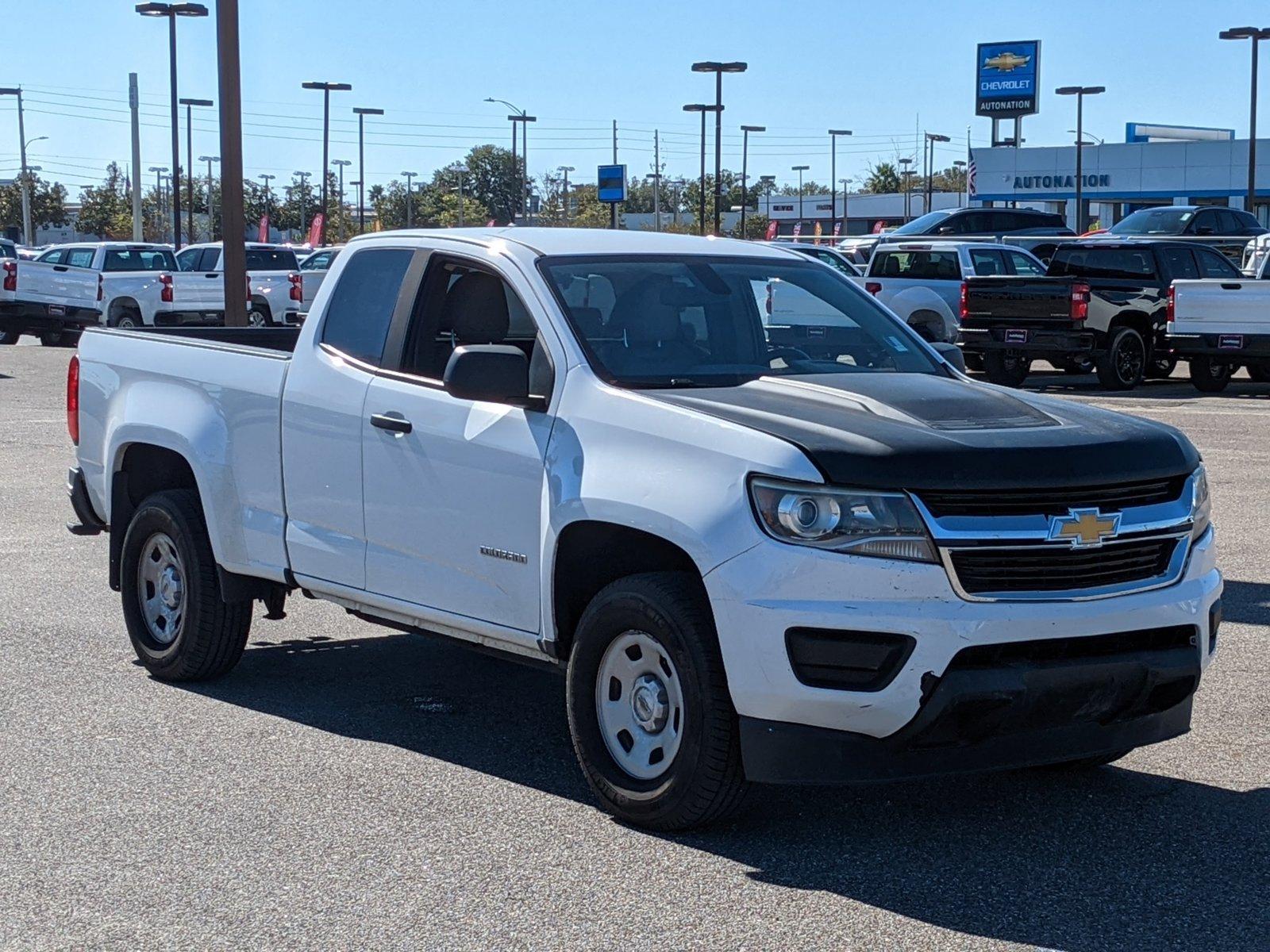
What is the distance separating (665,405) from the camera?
5.28 m

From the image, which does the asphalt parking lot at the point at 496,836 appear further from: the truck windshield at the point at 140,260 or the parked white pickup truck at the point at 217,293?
the truck windshield at the point at 140,260

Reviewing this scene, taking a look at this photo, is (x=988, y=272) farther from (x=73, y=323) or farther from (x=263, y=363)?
(x=263, y=363)

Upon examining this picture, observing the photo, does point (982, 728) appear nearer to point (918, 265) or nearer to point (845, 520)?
point (845, 520)

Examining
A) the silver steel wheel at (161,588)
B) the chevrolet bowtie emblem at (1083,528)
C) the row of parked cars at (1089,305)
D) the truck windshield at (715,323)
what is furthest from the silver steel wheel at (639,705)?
the row of parked cars at (1089,305)

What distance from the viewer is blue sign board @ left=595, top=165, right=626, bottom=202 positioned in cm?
5575

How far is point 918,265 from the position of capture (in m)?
26.3

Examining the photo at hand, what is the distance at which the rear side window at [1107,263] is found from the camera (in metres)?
23.5

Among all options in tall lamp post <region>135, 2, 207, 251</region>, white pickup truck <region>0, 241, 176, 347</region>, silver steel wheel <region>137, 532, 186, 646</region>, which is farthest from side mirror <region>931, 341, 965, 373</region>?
tall lamp post <region>135, 2, 207, 251</region>

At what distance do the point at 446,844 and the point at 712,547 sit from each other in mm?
1208

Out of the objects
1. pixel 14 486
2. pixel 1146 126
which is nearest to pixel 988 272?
pixel 14 486

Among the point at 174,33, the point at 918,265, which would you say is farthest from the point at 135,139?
the point at 918,265

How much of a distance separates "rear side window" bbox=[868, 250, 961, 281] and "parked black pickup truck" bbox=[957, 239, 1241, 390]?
6.60 feet

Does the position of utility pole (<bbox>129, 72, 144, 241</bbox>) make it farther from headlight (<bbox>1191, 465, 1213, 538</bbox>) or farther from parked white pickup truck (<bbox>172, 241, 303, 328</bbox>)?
headlight (<bbox>1191, 465, 1213, 538</bbox>)

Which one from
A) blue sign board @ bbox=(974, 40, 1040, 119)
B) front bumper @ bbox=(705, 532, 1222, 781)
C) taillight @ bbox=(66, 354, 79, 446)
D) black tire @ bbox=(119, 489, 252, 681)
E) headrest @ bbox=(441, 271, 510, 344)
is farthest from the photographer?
blue sign board @ bbox=(974, 40, 1040, 119)
